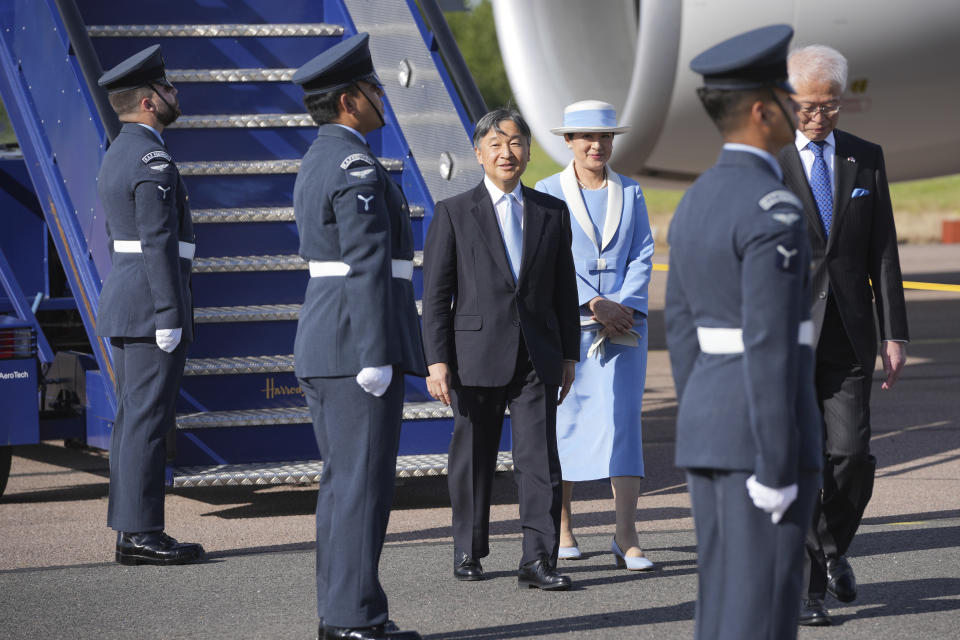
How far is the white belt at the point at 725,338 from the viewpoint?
9.48 ft

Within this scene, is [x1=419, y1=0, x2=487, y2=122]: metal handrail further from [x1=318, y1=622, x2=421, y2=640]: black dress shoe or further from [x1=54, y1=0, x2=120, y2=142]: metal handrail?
[x1=318, y1=622, x2=421, y2=640]: black dress shoe

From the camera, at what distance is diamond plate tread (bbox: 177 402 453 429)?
6008mm

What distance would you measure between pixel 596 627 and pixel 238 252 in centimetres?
314

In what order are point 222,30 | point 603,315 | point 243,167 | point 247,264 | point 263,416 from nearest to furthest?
point 603,315, point 263,416, point 247,264, point 243,167, point 222,30

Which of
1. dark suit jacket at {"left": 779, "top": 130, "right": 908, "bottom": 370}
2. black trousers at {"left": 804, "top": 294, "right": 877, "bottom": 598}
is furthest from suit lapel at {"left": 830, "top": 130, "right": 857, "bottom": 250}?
black trousers at {"left": 804, "top": 294, "right": 877, "bottom": 598}

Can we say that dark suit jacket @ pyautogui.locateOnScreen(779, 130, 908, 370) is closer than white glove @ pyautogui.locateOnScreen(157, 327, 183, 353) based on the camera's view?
Yes

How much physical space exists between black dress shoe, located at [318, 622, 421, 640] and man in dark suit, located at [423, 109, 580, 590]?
97 cm

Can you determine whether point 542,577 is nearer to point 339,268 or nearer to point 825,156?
point 339,268

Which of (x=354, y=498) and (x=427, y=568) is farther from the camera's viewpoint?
(x=427, y=568)

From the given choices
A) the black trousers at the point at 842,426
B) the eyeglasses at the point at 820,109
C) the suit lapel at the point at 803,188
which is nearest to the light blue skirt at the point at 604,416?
the black trousers at the point at 842,426

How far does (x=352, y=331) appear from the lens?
4008 millimetres

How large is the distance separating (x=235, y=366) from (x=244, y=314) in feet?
0.94

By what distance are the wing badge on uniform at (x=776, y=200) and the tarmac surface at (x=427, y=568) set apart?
1902 millimetres

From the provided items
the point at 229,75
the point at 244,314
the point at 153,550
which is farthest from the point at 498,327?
the point at 229,75
